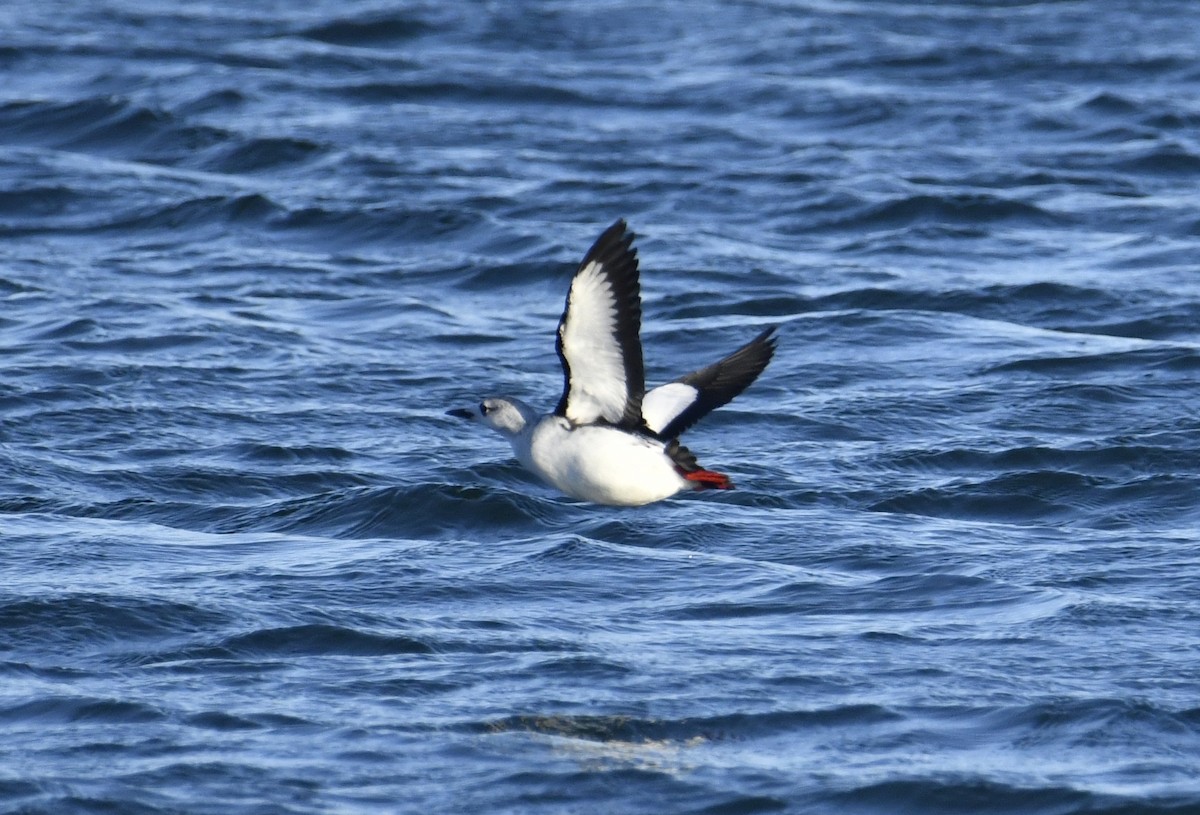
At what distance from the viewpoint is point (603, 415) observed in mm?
8859

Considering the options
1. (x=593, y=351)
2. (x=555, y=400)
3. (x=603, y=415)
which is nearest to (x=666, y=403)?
(x=603, y=415)

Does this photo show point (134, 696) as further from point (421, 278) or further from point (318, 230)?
point (318, 230)

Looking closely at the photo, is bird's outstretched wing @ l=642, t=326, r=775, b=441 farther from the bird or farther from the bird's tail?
the bird's tail

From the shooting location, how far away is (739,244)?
16.6m

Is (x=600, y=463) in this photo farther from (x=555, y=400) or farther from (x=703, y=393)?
(x=555, y=400)

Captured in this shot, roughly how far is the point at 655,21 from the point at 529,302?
36.5 ft

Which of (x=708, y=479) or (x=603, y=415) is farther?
(x=603, y=415)

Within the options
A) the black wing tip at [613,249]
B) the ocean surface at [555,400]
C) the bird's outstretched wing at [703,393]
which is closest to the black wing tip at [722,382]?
the bird's outstretched wing at [703,393]

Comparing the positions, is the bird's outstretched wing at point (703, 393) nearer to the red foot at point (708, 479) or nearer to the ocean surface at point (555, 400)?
the red foot at point (708, 479)

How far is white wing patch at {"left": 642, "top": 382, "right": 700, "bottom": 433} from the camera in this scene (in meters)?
9.25

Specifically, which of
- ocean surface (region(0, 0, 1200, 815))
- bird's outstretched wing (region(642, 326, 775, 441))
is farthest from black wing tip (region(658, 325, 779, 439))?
ocean surface (region(0, 0, 1200, 815))

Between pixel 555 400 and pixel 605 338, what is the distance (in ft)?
13.5

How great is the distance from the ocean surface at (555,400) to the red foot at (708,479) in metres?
0.61

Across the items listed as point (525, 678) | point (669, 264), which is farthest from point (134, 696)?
point (669, 264)
